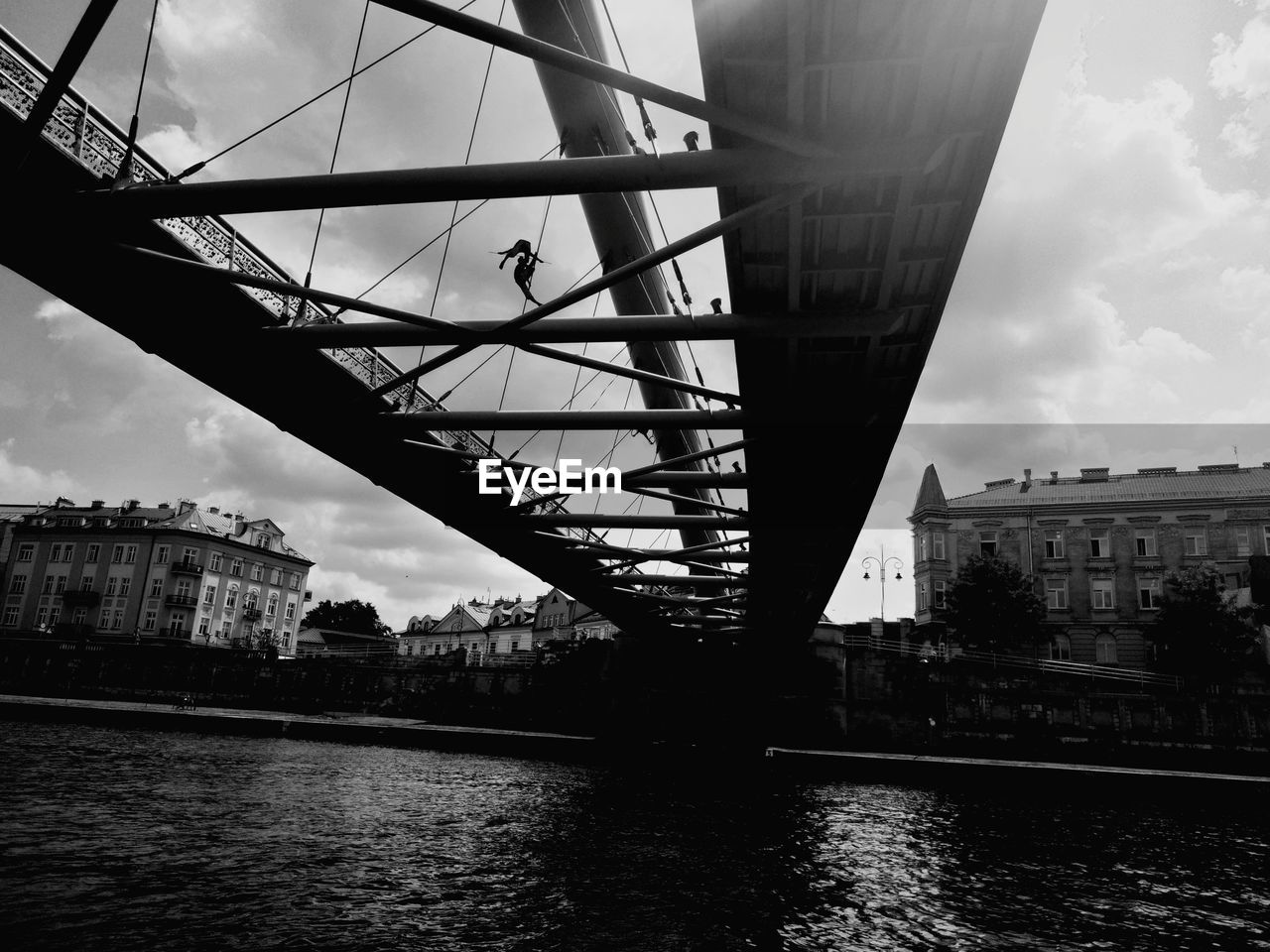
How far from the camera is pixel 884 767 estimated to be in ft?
99.1

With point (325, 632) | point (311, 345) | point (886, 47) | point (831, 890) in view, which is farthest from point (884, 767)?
point (325, 632)

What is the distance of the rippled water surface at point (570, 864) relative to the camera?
1009 cm

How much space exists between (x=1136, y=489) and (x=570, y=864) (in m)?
53.4

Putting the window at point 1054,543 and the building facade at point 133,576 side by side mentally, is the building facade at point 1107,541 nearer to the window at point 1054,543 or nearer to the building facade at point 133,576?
the window at point 1054,543

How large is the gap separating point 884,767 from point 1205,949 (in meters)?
19.2

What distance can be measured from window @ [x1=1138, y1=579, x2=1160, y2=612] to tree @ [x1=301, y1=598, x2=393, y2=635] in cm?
9564

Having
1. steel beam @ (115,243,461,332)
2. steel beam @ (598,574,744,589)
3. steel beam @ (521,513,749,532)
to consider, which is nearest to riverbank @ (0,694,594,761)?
steel beam @ (598,574,744,589)

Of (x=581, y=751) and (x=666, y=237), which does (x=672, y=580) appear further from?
(x=581, y=751)

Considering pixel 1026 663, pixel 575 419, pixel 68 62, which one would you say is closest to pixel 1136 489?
pixel 1026 663

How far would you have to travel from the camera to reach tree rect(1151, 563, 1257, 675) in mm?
43562

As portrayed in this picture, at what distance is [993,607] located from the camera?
47875 millimetres

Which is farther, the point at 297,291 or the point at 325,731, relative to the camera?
the point at 325,731

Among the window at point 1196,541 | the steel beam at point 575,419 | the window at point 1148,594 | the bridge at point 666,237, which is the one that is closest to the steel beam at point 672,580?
the bridge at point 666,237

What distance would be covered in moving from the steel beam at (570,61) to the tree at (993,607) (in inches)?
1900
